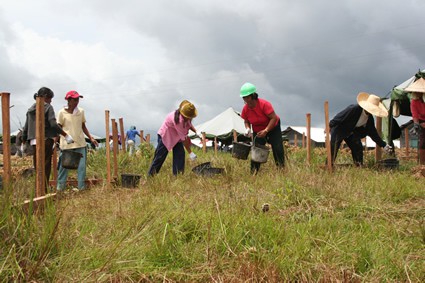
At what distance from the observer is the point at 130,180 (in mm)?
5582

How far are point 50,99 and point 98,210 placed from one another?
92.0 inches

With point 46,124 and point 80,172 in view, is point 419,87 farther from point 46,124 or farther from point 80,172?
point 46,124

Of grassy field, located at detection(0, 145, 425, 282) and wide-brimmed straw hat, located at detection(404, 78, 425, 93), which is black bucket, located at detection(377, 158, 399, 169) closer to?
wide-brimmed straw hat, located at detection(404, 78, 425, 93)

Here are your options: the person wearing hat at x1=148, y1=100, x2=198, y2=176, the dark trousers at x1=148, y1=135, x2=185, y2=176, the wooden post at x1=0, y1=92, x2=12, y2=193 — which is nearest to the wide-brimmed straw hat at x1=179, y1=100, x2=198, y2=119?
the person wearing hat at x1=148, y1=100, x2=198, y2=176

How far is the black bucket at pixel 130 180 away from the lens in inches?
214

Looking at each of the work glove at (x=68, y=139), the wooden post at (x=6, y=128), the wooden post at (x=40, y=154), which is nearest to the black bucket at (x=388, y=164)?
the work glove at (x=68, y=139)

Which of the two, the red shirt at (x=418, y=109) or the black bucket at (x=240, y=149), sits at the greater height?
the red shirt at (x=418, y=109)

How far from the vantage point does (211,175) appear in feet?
18.1

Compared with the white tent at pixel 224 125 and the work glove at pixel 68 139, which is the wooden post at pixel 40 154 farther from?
the white tent at pixel 224 125

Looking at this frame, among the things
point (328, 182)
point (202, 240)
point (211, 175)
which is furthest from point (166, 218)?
point (211, 175)

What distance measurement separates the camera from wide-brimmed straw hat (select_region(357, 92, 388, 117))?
5961mm

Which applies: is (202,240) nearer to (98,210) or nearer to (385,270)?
(385,270)

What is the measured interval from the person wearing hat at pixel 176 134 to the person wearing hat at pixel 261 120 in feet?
2.46

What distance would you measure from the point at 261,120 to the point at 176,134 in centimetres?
123
